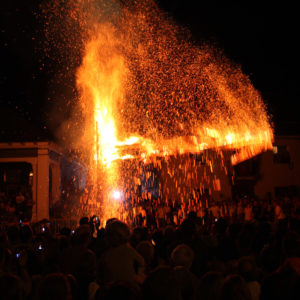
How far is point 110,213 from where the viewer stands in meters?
17.5

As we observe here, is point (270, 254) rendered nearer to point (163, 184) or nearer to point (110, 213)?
point (110, 213)

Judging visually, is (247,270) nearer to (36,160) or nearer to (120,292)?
(120,292)

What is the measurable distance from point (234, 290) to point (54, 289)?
1398mm

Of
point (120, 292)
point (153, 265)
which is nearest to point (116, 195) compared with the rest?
point (153, 265)

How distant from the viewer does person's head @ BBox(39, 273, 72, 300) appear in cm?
274

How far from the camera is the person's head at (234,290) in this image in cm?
264

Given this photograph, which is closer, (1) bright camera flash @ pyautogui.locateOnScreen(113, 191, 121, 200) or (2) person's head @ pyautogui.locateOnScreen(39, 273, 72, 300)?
(2) person's head @ pyautogui.locateOnScreen(39, 273, 72, 300)

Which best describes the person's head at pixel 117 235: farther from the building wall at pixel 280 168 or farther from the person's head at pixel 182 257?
the building wall at pixel 280 168

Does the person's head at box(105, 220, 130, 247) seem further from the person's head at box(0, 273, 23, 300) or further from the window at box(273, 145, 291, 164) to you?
the window at box(273, 145, 291, 164)

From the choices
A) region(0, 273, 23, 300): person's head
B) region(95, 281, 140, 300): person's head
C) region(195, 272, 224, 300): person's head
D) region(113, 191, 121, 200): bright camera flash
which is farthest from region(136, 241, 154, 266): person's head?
region(113, 191, 121, 200): bright camera flash

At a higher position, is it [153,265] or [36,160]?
[36,160]

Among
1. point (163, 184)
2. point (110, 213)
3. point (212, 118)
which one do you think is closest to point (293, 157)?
point (212, 118)

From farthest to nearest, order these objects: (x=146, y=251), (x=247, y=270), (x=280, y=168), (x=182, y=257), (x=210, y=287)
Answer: (x=280, y=168) < (x=146, y=251) < (x=182, y=257) < (x=247, y=270) < (x=210, y=287)

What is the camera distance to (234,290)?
2.65m
